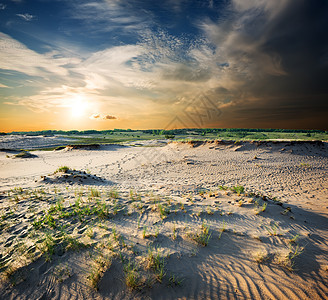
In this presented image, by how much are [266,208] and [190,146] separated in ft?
63.6

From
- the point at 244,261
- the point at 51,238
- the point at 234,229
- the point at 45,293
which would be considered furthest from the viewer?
the point at 234,229

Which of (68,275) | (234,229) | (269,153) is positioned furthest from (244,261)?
(269,153)

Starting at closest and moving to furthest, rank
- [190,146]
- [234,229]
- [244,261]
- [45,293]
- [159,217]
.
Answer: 1. [45,293]
2. [244,261]
3. [234,229]
4. [159,217]
5. [190,146]

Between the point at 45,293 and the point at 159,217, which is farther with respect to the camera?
the point at 159,217

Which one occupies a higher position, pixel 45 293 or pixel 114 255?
pixel 114 255

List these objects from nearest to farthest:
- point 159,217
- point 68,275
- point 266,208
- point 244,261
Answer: point 68,275 < point 244,261 < point 159,217 < point 266,208

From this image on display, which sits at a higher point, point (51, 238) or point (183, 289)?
point (51, 238)

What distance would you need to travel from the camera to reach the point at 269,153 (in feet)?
61.0

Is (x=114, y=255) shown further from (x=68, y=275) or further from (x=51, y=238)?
(x=51, y=238)

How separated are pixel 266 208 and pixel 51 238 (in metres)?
6.33

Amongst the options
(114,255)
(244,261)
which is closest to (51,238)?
(114,255)

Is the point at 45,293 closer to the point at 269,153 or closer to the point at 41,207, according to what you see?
the point at 41,207

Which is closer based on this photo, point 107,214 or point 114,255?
point 114,255

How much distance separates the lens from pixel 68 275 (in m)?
2.81
